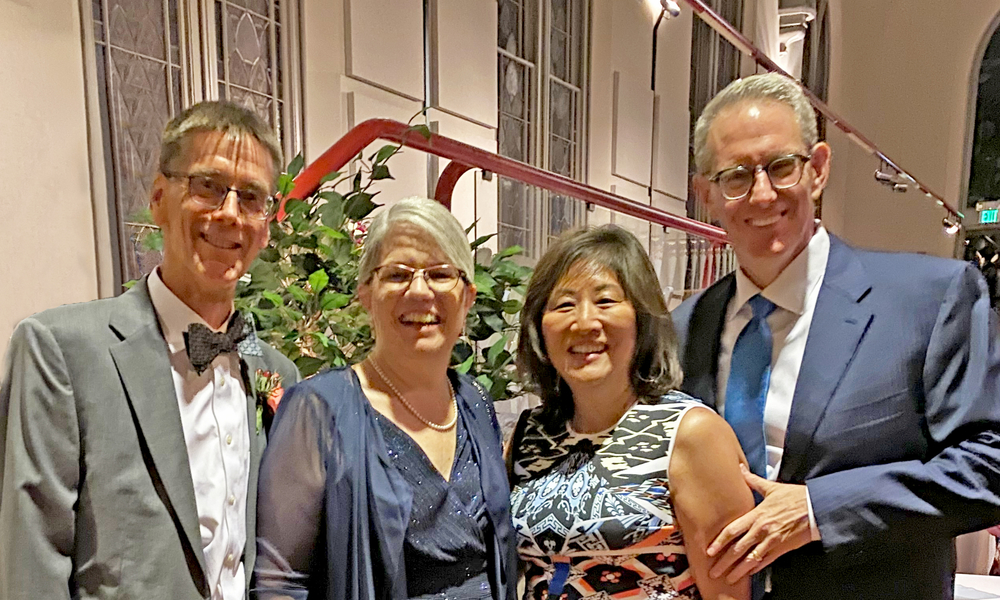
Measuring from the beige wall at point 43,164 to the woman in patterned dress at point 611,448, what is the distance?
1.82 meters

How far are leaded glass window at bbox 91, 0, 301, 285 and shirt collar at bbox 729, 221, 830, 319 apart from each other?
1.95 meters

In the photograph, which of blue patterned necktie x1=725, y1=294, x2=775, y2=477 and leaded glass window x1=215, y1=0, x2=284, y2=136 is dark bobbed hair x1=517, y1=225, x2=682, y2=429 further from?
leaded glass window x1=215, y1=0, x2=284, y2=136

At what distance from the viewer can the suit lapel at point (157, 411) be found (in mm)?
1169

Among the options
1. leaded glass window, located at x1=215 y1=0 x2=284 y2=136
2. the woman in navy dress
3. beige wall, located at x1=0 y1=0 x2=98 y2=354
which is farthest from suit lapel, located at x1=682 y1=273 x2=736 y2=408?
leaded glass window, located at x1=215 y1=0 x2=284 y2=136

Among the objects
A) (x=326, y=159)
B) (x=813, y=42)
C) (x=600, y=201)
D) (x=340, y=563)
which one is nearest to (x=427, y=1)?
(x=600, y=201)

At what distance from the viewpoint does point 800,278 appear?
5.14 feet

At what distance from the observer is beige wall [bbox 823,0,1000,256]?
864cm

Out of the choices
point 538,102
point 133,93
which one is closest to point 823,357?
point 133,93

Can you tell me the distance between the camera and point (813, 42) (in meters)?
9.45

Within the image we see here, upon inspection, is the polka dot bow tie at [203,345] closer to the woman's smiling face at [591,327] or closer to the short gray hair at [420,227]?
the short gray hair at [420,227]

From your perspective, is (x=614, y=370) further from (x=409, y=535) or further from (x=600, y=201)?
(x=600, y=201)

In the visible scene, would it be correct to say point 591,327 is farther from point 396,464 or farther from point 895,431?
point 895,431

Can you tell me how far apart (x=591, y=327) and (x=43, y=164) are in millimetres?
2062

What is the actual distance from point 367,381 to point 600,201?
6.07ft
